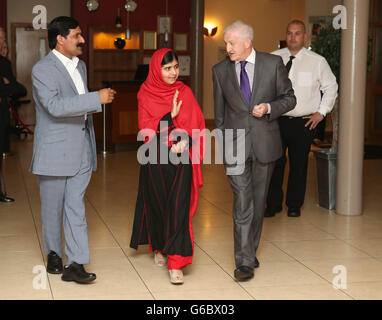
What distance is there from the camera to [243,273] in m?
4.16

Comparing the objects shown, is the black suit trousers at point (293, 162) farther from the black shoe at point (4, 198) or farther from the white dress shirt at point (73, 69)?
the black shoe at point (4, 198)

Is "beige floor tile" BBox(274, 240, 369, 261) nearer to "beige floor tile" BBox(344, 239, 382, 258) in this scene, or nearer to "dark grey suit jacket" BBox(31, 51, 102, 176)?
"beige floor tile" BBox(344, 239, 382, 258)

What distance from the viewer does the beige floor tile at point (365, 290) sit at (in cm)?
392

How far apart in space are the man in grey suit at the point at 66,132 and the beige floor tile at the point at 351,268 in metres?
1.58

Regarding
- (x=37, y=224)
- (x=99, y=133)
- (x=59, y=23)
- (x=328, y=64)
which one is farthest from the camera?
(x=99, y=133)

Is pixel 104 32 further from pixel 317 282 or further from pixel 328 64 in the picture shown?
pixel 317 282

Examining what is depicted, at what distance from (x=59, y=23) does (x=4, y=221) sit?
2560 mm

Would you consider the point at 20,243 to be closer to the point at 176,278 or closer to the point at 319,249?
the point at 176,278

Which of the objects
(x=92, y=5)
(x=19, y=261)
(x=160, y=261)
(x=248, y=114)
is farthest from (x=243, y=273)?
(x=92, y=5)

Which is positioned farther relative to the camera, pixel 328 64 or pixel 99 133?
pixel 99 133

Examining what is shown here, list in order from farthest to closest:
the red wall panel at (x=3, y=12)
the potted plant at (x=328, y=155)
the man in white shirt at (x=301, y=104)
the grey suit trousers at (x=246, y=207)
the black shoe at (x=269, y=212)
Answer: the red wall panel at (x=3, y=12)
the potted plant at (x=328, y=155)
the black shoe at (x=269, y=212)
the man in white shirt at (x=301, y=104)
the grey suit trousers at (x=246, y=207)

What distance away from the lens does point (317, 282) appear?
421cm

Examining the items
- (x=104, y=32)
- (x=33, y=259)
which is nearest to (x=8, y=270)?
(x=33, y=259)

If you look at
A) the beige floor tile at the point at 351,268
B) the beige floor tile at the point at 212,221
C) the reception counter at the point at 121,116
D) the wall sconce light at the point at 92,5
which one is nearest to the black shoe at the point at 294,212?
the beige floor tile at the point at 212,221
